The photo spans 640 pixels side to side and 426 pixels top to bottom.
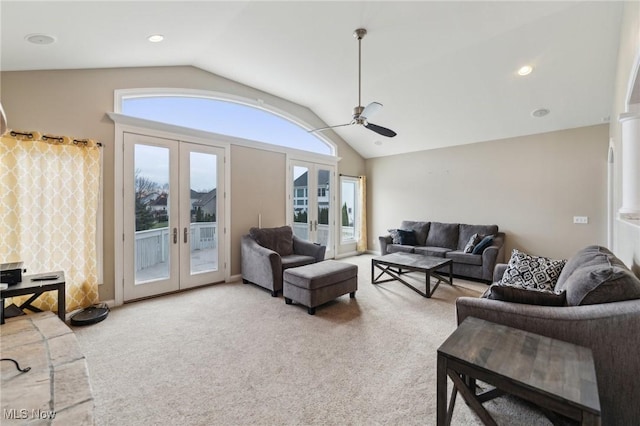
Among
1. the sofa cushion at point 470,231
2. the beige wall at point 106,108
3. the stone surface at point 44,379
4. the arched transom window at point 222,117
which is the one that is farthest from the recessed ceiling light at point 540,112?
the stone surface at point 44,379

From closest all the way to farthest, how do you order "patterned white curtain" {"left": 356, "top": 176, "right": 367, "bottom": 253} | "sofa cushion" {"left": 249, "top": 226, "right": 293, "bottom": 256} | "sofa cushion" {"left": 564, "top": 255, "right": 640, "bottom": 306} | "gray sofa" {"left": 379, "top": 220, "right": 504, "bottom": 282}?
"sofa cushion" {"left": 564, "top": 255, "right": 640, "bottom": 306}, "gray sofa" {"left": 379, "top": 220, "right": 504, "bottom": 282}, "sofa cushion" {"left": 249, "top": 226, "right": 293, "bottom": 256}, "patterned white curtain" {"left": 356, "top": 176, "right": 367, "bottom": 253}

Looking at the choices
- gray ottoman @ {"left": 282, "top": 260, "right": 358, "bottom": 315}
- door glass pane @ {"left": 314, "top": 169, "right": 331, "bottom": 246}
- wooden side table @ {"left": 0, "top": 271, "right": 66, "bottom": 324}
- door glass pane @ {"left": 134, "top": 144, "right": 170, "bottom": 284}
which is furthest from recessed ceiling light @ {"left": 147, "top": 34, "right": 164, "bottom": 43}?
door glass pane @ {"left": 314, "top": 169, "right": 331, "bottom": 246}

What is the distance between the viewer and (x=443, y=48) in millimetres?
3787

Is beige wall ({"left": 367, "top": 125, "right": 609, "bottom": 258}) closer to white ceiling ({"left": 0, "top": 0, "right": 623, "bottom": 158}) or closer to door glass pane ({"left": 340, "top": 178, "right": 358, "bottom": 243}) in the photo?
white ceiling ({"left": 0, "top": 0, "right": 623, "bottom": 158})

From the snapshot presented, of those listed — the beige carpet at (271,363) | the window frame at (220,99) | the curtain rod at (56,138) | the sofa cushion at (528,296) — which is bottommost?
the beige carpet at (271,363)

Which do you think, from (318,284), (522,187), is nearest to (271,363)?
(318,284)

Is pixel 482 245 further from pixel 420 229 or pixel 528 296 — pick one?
pixel 528 296

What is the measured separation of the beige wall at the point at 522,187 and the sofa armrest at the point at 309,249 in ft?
9.52

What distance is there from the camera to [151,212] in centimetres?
404

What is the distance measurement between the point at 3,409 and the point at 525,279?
3.65 m

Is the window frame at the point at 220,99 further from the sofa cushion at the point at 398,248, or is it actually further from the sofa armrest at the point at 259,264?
the sofa cushion at the point at 398,248

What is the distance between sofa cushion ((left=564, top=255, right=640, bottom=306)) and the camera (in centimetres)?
161

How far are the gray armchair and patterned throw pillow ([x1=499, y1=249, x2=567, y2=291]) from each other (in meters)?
2.74

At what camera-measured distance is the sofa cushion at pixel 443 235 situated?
5723 mm
